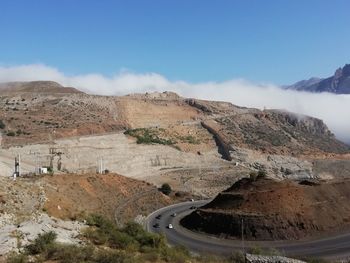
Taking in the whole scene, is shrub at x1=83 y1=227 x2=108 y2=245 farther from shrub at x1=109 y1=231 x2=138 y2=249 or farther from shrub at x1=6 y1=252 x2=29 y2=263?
shrub at x1=6 y1=252 x2=29 y2=263

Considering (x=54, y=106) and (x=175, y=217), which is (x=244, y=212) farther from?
(x=54, y=106)

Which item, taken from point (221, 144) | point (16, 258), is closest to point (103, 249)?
point (16, 258)

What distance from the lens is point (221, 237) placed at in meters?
52.2

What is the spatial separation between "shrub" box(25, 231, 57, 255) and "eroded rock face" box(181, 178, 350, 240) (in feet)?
105

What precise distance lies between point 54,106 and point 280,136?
209 feet

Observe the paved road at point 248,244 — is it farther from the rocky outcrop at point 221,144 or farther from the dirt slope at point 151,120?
the rocky outcrop at point 221,144

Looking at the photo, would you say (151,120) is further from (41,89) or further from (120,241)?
(120,241)

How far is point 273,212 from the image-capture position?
54031 mm

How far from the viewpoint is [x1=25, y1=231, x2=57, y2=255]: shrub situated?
2207 cm

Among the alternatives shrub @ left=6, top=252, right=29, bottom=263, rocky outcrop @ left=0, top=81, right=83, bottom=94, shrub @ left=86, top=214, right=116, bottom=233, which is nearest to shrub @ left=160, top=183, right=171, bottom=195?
shrub @ left=86, top=214, right=116, bottom=233

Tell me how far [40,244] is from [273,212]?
36362 millimetres

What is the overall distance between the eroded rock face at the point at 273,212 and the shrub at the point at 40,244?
32.0m

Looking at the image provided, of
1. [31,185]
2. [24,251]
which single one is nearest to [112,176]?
[31,185]

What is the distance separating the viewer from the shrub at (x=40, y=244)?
22.1 metres
